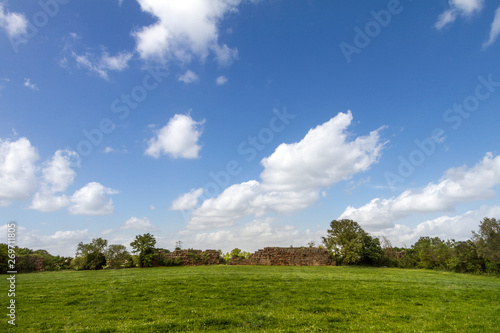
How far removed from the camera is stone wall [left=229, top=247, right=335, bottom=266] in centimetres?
3788

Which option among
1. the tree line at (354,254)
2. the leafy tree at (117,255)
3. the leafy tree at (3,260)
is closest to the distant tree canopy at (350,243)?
the tree line at (354,254)

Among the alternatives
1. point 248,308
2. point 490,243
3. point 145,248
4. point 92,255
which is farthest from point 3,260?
point 490,243

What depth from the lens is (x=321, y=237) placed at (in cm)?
3969

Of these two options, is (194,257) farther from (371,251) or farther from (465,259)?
(465,259)

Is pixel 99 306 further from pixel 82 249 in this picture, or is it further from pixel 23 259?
pixel 23 259

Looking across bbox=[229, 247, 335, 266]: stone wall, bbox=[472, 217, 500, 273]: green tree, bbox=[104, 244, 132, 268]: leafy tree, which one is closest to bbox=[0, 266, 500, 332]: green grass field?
bbox=[472, 217, 500, 273]: green tree

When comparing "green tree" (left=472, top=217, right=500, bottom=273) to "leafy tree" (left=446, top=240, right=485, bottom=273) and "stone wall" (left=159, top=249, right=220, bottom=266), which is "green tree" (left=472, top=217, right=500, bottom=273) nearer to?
"leafy tree" (left=446, top=240, right=485, bottom=273)

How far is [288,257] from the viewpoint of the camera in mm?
38656

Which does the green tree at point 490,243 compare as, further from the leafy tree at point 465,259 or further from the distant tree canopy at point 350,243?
the distant tree canopy at point 350,243

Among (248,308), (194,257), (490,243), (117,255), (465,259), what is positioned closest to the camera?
(248,308)

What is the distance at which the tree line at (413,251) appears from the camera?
28516mm

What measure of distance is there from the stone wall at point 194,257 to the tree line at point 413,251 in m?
16.4

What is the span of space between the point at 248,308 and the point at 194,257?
28.2 meters

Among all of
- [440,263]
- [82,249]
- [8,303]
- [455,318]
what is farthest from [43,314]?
[440,263]
